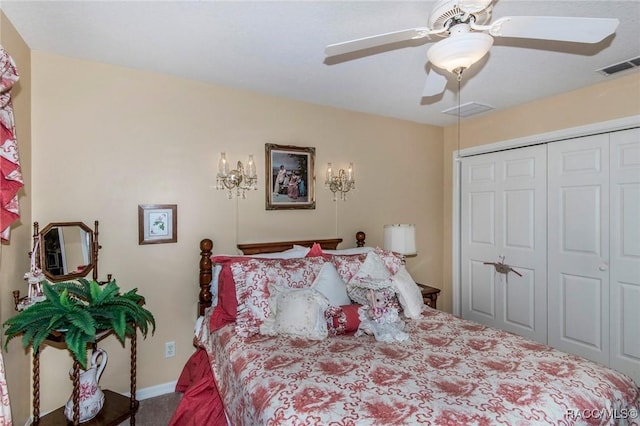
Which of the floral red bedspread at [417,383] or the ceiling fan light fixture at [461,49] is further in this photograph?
the ceiling fan light fixture at [461,49]

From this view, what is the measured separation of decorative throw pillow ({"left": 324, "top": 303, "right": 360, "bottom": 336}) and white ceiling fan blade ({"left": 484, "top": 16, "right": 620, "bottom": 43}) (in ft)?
5.54

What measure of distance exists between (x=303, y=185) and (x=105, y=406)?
7.05 feet

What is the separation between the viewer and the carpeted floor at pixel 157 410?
7.36ft

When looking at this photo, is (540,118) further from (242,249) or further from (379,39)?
(242,249)

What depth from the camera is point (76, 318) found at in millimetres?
1666

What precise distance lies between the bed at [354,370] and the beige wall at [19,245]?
36.6 inches

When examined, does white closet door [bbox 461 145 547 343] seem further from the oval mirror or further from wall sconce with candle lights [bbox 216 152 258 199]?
the oval mirror

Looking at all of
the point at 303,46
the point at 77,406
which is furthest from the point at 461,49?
the point at 77,406

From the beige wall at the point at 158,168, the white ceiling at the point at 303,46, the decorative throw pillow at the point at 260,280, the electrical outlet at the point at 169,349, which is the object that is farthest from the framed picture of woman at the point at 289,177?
the electrical outlet at the point at 169,349

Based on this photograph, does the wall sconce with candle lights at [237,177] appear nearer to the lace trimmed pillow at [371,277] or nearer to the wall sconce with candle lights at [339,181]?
the wall sconce with candle lights at [339,181]

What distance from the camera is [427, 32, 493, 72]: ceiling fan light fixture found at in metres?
1.43

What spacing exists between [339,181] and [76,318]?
230cm

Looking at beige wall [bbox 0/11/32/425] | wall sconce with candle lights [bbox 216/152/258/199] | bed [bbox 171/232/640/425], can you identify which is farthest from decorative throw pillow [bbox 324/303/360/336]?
beige wall [bbox 0/11/32/425]

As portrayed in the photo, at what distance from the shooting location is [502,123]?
3.49 m
